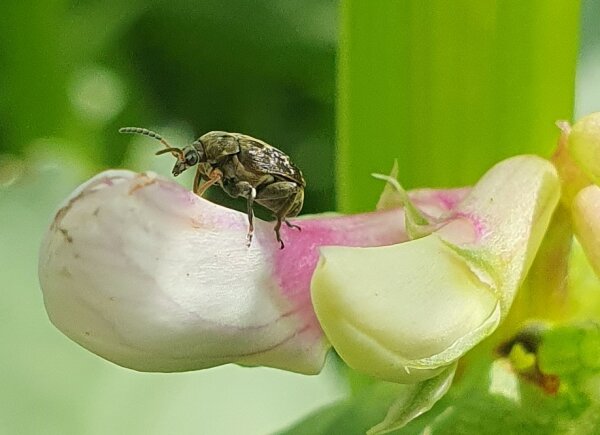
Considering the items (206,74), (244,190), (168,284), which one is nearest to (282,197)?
(244,190)

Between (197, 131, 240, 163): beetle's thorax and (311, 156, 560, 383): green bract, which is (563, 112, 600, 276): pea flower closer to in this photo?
(311, 156, 560, 383): green bract

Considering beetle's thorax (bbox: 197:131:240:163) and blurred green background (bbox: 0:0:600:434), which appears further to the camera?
blurred green background (bbox: 0:0:600:434)

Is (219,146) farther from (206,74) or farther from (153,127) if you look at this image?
(206,74)

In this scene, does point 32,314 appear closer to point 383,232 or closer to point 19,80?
point 19,80

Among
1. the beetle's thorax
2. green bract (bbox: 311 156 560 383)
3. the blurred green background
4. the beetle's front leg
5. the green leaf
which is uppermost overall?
the beetle's thorax

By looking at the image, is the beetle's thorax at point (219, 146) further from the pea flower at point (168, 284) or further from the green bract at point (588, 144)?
the green bract at point (588, 144)

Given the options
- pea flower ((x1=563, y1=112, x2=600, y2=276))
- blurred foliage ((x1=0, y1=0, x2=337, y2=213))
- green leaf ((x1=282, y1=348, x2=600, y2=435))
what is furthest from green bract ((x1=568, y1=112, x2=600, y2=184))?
blurred foliage ((x1=0, y1=0, x2=337, y2=213))

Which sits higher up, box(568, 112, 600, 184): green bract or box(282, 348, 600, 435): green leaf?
box(568, 112, 600, 184): green bract
